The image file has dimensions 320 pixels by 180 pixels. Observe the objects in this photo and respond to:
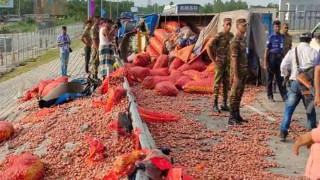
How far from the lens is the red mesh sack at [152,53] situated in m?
16.0

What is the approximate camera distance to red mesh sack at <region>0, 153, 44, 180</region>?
6.48 meters

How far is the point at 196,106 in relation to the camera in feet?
32.8

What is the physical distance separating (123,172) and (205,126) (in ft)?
11.3

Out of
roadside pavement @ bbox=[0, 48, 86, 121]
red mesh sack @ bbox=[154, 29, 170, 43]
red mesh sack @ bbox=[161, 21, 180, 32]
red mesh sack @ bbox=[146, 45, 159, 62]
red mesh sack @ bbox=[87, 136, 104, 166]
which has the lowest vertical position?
roadside pavement @ bbox=[0, 48, 86, 121]

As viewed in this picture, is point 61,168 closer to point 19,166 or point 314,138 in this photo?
point 19,166

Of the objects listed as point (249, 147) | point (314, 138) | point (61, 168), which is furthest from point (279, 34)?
point (314, 138)

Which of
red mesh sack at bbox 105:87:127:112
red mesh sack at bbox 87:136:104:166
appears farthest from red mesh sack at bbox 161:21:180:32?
red mesh sack at bbox 87:136:104:166

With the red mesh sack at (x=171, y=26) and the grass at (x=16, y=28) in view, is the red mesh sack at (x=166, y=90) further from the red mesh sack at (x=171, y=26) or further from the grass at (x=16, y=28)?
the grass at (x=16, y=28)

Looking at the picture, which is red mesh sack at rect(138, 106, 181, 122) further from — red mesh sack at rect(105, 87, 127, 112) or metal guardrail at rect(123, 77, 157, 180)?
red mesh sack at rect(105, 87, 127, 112)

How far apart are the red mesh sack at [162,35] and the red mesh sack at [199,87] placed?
4.89 meters

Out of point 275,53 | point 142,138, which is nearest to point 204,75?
point 275,53

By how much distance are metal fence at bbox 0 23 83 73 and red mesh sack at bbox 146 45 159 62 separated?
10492 mm

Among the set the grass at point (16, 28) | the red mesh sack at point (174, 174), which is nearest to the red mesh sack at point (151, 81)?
the red mesh sack at point (174, 174)

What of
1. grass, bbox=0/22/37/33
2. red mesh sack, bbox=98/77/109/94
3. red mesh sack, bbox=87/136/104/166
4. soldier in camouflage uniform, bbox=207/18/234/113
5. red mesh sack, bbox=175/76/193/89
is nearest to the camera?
red mesh sack, bbox=87/136/104/166
